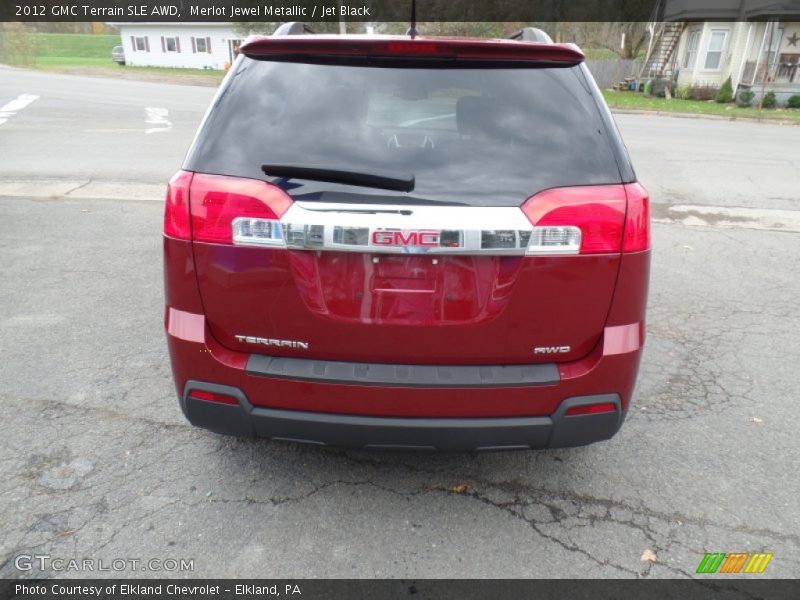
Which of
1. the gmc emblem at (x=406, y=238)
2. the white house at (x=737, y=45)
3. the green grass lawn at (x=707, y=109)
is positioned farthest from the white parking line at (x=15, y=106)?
the white house at (x=737, y=45)

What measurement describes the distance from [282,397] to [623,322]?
4.27 ft

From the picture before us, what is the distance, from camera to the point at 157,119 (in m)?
14.1

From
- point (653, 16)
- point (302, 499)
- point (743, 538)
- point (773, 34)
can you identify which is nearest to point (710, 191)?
point (743, 538)

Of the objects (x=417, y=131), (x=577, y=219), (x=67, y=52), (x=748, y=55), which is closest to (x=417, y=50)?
(x=417, y=131)

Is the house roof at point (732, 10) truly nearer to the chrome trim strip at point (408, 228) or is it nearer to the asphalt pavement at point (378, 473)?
the asphalt pavement at point (378, 473)

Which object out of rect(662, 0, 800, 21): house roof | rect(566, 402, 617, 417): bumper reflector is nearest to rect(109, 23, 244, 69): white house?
rect(662, 0, 800, 21): house roof

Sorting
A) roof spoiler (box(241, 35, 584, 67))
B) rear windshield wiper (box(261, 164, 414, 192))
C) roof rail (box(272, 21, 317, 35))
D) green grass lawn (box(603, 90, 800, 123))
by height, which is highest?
roof rail (box(272, 21, 317, 35))

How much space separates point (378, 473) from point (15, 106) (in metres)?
17.9

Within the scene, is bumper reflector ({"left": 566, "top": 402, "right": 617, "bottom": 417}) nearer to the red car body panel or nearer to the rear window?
the red car body panel

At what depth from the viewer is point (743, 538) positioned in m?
2.35

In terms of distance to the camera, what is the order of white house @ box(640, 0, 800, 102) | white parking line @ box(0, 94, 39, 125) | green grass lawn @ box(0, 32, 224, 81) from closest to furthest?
white parking line @ box(0, 94, 39, 125) < white house @ box(640, 0, 800, 102) < green grass lawn @ box(0, 32, 224, 81)

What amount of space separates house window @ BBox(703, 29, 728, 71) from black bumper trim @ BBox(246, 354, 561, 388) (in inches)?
1186

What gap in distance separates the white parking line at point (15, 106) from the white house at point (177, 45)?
3172cm

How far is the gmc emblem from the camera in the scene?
6.21ft
